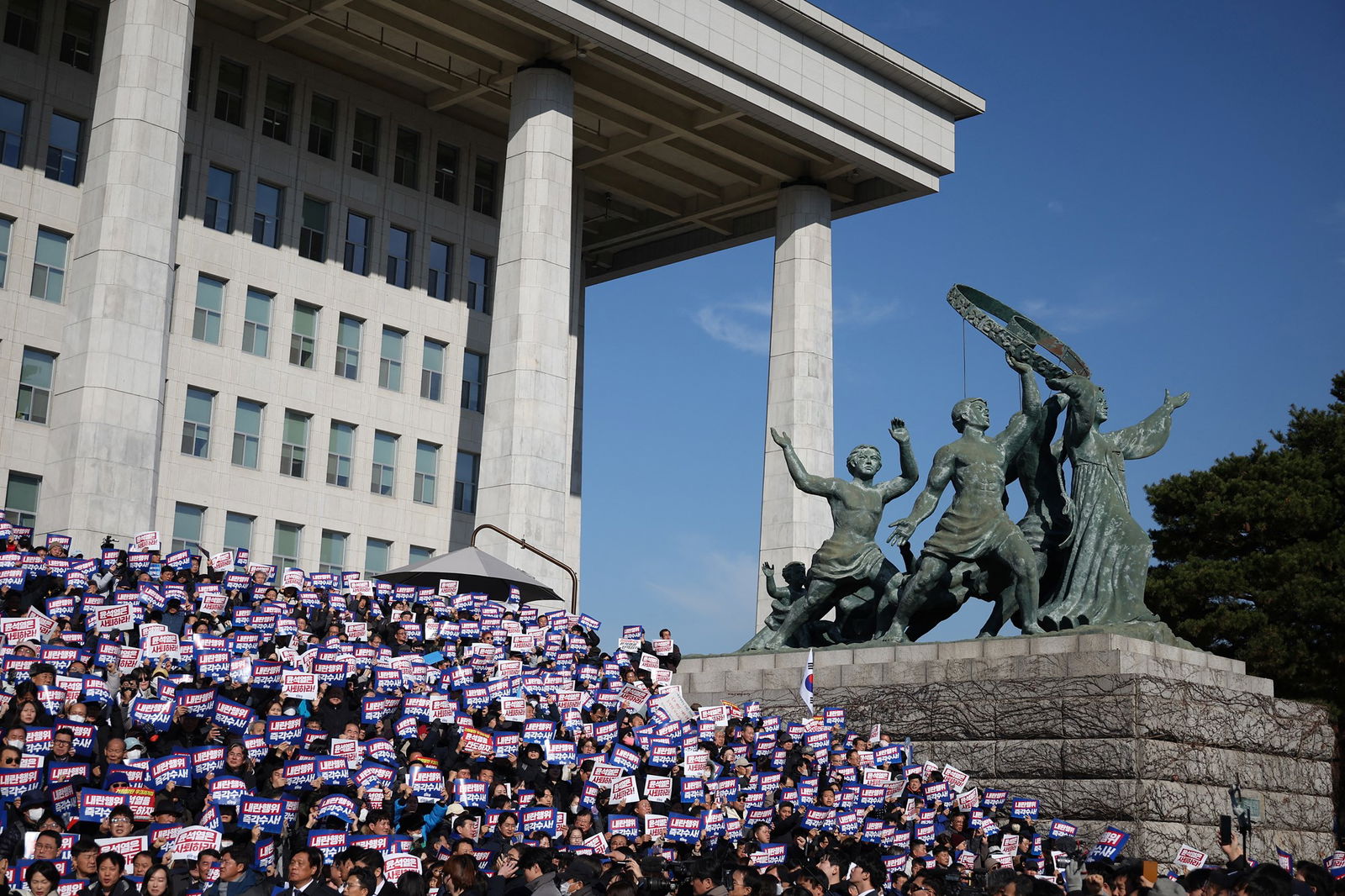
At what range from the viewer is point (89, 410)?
28844 millimetres

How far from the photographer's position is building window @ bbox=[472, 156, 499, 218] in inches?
1764

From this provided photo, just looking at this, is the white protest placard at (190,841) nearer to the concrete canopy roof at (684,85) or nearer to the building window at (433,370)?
the concrete canopy roof at (684,85)

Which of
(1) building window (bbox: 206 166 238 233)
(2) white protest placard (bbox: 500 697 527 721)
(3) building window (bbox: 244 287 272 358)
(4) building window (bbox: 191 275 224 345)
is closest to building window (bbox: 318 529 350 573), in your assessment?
(3) building window (bbox: 244 287 272 358)

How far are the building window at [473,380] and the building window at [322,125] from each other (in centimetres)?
645

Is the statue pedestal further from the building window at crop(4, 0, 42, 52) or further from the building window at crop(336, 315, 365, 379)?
the building window at crop(4, 0, 42, 52)

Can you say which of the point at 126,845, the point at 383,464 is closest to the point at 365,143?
the point at 383,464

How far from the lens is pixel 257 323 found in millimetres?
40000

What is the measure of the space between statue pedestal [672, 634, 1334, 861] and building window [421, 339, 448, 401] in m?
22.5

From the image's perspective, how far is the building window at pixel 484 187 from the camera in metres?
44.8

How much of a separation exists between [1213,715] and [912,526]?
4.93 m

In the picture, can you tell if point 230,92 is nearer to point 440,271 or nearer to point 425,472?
point 440,271

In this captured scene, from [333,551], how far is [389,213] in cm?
866

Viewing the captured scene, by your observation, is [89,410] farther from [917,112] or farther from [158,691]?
[917,112]

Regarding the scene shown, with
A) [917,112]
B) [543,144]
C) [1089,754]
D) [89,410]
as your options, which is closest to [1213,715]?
[1089,754]
